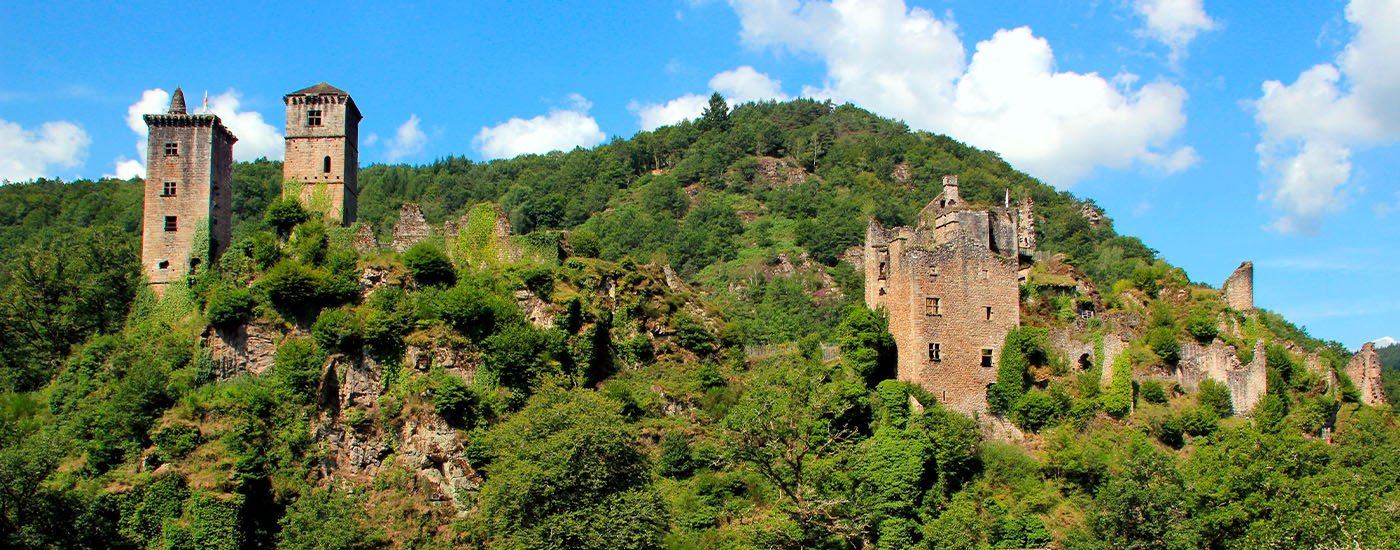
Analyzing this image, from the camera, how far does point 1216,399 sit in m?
43.2

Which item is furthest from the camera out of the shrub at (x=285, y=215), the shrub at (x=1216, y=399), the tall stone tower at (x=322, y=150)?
the tall stone tower at (x=322, y=150)

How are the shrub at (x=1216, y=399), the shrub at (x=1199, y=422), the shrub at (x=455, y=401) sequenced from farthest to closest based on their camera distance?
the shrub at (x=1216, y=399) → the shrub at (x=1199, y=422) → the shrub at (x=455, y=401)

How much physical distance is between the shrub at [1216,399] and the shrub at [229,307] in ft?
118

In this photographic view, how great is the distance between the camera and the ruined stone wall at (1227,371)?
44.0m

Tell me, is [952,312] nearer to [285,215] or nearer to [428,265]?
[428,265]

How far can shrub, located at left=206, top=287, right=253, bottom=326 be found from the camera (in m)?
42.4

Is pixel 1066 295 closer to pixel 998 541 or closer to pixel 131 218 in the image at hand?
pixel 998 541

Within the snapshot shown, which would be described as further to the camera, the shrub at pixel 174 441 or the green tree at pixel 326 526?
the shrub at pixel 174 441

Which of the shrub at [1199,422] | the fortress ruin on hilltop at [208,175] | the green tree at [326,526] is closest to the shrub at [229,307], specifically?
the fortress ruin on hilltop at [208,175]

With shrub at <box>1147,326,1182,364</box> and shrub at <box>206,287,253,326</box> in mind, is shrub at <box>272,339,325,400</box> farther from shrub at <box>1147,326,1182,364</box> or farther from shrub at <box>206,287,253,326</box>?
shrub at <box>1147,326,1182,364</box>

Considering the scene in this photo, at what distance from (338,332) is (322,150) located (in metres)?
10.8

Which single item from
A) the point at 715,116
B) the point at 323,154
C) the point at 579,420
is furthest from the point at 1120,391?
the point at 715,116

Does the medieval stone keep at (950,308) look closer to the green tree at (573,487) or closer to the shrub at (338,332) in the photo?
the green tree at (573,487)

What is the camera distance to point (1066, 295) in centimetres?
4734
